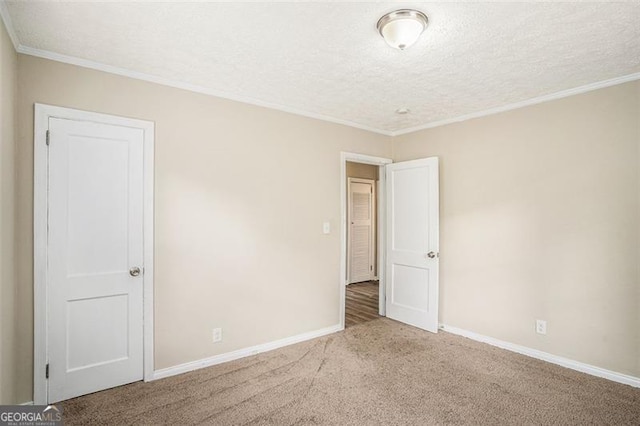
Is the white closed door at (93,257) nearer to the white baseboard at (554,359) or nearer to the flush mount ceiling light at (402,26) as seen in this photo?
the flush mount ceiling light at (402,26)

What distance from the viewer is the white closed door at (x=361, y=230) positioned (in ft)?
21.3

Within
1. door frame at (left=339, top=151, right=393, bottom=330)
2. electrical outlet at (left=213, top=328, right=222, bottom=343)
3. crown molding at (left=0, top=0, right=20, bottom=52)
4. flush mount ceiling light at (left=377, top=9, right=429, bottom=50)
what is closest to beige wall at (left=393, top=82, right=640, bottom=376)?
door frame at (left=339, top=151, right=393, bottom=330)

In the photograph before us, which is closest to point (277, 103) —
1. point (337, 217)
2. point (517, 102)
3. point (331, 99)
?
point (331, 99)

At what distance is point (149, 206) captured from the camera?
8.90ft

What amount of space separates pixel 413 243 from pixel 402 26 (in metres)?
2.72

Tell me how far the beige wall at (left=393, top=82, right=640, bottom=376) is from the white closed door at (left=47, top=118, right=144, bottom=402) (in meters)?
3.23

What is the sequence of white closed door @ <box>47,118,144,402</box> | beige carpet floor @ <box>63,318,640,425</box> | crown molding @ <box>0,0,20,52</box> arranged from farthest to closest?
1. white closed door @ <box>47,118,144,402</box>
2. beige carpet floor @ <box>63,318,640,425</box>
3. crown molding @ <box>0,0,20,52</box>

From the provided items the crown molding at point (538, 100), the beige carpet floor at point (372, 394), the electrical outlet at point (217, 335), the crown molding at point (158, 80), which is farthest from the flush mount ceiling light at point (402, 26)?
the electrical outlet at point (217, 335)

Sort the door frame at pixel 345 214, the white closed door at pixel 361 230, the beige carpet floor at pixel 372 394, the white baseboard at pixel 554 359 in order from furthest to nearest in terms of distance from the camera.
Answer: the white closed door at pixel 361 230 < the door frame at pixel 345 214 < the white baseboard at pixel 554 359 < the beige carpet floor at pixel 372 394

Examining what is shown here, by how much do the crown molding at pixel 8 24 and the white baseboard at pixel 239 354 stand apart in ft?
8.33

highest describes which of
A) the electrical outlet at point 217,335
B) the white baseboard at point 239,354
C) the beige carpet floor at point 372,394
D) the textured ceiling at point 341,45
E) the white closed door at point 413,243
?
the textured ceiling at point 341,45

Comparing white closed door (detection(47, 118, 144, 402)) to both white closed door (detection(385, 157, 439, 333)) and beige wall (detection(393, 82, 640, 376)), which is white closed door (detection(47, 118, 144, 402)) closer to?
white closed door (detection(385, 157, 439, 333))

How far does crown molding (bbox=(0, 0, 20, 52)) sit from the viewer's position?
1829mm

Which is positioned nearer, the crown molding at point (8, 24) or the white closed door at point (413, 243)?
the crown molding at point (8, 24)
